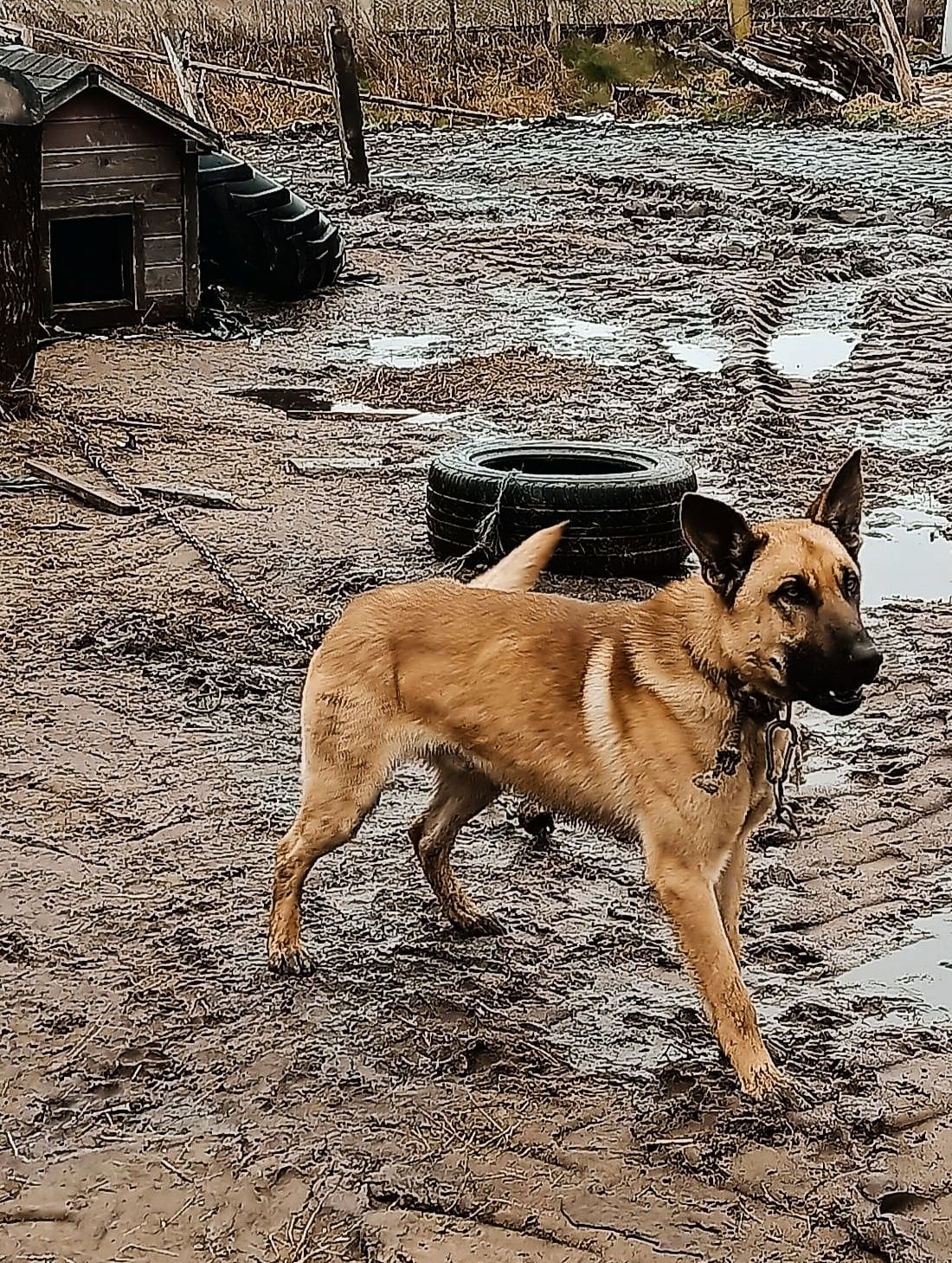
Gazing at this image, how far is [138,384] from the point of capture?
11742 mm

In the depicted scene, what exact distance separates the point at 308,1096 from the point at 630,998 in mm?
966

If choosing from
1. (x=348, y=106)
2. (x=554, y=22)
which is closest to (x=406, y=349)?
(x=348, y=106)

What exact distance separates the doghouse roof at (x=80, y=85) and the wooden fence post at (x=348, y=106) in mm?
6245

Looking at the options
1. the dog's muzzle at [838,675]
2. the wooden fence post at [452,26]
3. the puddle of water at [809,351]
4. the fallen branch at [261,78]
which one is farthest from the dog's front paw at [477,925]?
the wooden fence post at [452,26]

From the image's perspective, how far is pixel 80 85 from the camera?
1227cm

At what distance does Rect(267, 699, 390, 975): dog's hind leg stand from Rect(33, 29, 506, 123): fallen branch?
840 inches

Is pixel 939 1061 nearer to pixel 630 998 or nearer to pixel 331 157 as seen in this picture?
pixel 630 998

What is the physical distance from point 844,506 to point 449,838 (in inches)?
61.5

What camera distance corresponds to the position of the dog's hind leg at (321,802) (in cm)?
435

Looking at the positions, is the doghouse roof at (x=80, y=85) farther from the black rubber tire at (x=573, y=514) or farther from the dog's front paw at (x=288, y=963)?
the dog's front paw at (x=288, y=963)

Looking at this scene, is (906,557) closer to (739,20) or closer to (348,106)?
(348,106)

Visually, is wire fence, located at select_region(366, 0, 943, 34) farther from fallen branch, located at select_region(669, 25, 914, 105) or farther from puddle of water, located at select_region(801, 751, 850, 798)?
puddle of water, located at select_region(801, 751, 850, 798)

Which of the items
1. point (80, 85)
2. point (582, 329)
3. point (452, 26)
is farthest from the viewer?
point (452, 26)

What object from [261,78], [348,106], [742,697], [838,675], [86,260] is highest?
[261,78]
